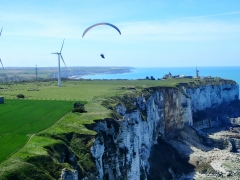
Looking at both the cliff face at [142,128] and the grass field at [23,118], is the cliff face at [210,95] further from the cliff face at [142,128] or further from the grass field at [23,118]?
the grass field at [23,118]

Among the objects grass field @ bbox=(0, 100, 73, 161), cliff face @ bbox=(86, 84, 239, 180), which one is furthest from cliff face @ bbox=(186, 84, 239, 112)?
grass field @ bbox=(0, 100, 73, 161)

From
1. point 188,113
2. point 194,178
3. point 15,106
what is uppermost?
point 15,106

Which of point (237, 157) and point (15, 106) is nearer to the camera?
point (15, 106)

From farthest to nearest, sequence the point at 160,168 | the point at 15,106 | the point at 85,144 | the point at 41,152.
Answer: the point at 160,168 → the point at 15,106 → the point at 85,144 → the point at 41,152

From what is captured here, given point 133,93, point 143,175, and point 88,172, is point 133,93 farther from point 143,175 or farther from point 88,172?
point 88,172

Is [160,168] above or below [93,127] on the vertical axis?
below

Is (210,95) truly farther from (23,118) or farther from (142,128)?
(23,118)

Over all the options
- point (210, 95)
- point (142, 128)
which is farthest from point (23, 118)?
point (210, 95)

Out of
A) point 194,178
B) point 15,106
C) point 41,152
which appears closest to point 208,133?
point 194,178
